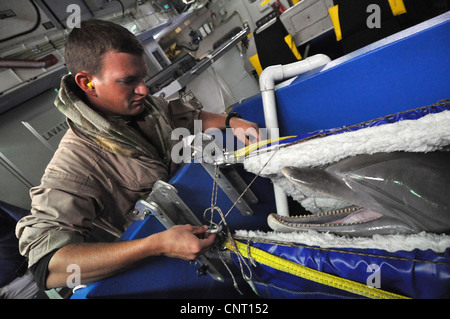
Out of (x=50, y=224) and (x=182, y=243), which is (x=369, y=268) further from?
(x=50, y=224)

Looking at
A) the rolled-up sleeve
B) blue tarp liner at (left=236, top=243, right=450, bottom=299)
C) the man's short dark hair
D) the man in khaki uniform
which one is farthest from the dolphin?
the man's short dark hair

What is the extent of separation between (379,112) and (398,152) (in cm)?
102

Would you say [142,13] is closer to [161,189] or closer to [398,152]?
[161,189]

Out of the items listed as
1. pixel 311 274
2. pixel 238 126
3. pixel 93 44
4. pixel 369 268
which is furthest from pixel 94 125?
pixel 369 268

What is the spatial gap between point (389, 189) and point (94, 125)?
1.20m

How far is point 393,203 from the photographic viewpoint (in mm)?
599

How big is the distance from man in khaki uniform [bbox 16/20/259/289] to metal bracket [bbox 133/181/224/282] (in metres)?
0.12

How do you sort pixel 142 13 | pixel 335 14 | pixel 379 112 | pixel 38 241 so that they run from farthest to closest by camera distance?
pixel 142 13, pixel 335 14, pixel 379 112, pixel 38 241

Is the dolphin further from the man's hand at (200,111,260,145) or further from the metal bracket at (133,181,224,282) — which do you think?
the man's hand at (200,111,260,145)

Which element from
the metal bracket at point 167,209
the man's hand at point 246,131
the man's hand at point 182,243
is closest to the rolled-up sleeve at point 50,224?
the metal bracket at point 167,209

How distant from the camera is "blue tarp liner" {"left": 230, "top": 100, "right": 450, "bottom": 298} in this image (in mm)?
489

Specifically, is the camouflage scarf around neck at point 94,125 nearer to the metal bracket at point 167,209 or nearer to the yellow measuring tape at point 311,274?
the metal bracket at point 167,209

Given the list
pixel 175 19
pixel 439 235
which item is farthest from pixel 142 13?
pixel 439 235

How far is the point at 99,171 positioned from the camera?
98 centimetres
